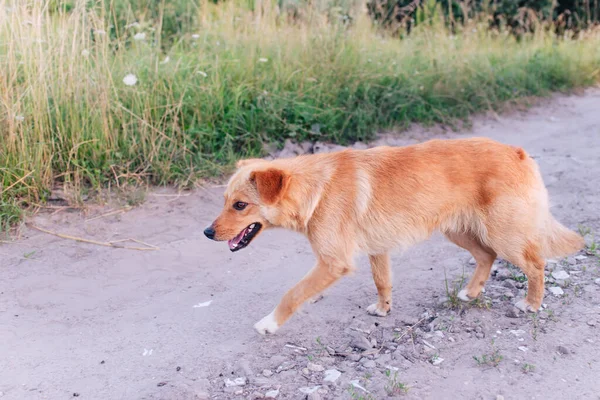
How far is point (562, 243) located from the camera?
14.7ft

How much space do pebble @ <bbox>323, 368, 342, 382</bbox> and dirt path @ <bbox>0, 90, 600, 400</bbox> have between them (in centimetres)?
3

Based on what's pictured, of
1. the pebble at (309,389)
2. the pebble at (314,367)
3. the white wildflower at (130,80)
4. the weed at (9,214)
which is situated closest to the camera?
the pebble at (309,389)

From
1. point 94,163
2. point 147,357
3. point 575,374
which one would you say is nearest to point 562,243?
point 575,374

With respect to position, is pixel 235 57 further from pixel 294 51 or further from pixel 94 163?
pixel 94 163

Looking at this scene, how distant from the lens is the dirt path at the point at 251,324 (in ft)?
11.6

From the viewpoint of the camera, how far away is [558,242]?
4469 millimetres

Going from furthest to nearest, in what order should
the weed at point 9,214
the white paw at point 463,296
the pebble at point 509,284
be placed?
the weed at point 9,214 < the pebble at point 509,284 < the white paw at point 463,296

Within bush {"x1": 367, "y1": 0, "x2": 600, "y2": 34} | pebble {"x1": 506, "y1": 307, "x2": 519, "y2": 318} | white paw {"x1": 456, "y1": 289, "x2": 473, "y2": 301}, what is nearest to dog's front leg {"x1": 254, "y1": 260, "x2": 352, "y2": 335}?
white paw {"x1": 456, "y1": 289, "x2": 473, "y2": 301}

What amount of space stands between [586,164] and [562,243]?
11.5 ft

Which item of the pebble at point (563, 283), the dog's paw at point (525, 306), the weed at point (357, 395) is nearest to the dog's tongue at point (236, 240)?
the weed at point (357, 395)

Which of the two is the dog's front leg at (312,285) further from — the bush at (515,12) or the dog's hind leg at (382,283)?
the bush at (515,12)

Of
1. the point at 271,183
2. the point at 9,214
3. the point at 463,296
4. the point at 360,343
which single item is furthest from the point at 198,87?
the point at 360,343

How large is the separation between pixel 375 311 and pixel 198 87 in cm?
404

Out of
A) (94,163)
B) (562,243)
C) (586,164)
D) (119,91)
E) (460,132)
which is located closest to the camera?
(562,243)
